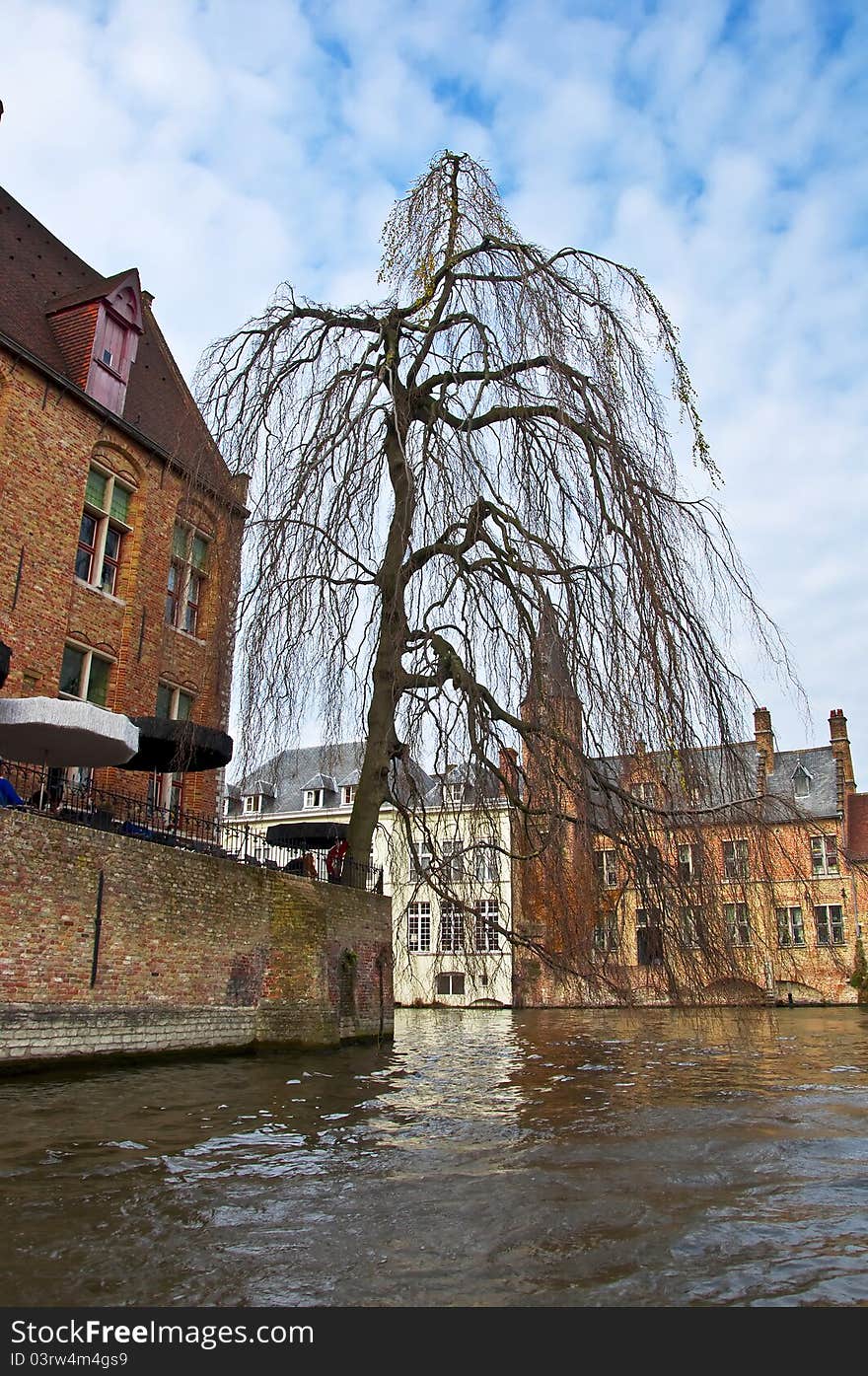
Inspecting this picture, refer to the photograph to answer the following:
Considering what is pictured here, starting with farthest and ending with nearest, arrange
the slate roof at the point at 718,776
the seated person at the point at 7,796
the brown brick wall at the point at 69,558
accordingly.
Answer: the brown brick wall at the point at 69,558 → the seated person at the point at 7,796 → the slate roof at the point at 718,776

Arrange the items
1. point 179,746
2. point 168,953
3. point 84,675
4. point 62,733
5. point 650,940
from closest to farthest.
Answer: point 650,940 < point 62,733 < point 179,746 < point 168,953 < point 84,675

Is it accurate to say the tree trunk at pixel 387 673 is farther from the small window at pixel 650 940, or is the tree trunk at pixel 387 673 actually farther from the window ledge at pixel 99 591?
the window ledge at pixel 99 591

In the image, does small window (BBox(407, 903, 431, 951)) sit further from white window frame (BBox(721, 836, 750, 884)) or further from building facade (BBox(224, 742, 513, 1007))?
white window frame (BBox(721, 836, 750, 884))

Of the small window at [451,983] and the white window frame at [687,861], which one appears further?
the small window at [451,983]

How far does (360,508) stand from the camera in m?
9.86

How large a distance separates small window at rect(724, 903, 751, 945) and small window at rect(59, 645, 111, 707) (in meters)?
10.5

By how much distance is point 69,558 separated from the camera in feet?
48.5

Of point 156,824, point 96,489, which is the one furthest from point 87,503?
point 156,824

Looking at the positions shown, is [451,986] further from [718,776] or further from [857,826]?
[718,776]

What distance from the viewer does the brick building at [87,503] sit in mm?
13930

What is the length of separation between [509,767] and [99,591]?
8.64 metres

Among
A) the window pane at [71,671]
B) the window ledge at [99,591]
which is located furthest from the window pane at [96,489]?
the window pane at [71,671]

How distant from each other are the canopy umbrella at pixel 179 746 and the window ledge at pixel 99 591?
3.17 metres

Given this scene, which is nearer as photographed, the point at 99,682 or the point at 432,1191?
the point at 432,1191
